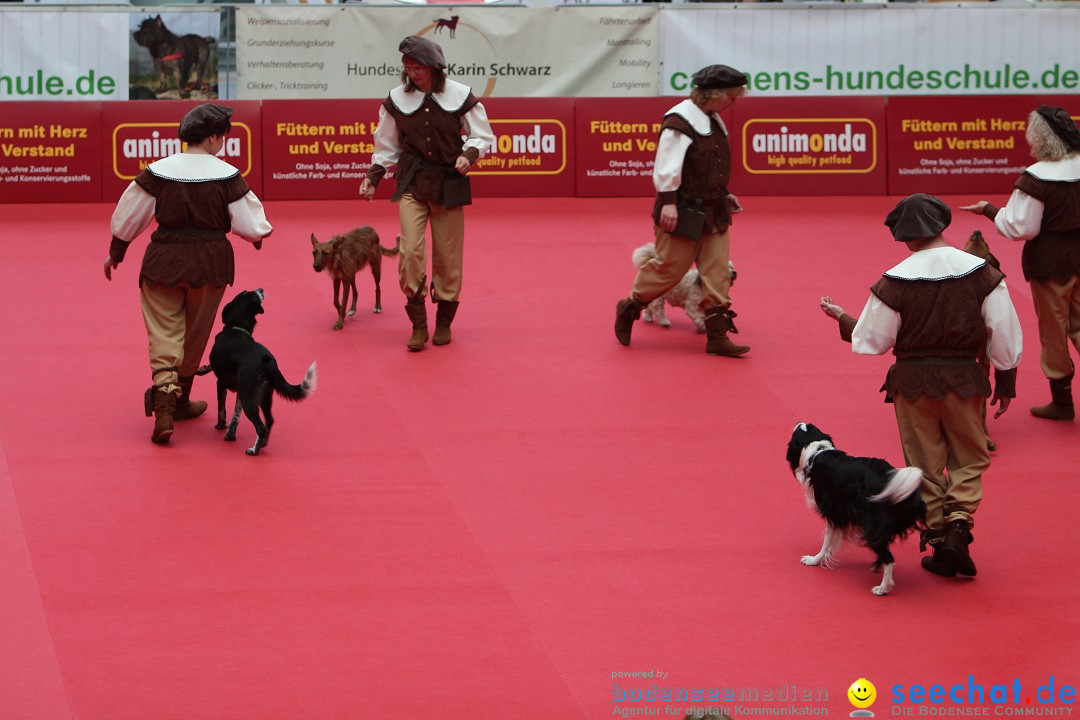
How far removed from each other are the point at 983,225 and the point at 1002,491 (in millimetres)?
7427

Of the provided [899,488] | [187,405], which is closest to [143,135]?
[187,405]

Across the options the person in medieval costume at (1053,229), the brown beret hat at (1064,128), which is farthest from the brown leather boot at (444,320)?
the brown beret hat at (1064,128)

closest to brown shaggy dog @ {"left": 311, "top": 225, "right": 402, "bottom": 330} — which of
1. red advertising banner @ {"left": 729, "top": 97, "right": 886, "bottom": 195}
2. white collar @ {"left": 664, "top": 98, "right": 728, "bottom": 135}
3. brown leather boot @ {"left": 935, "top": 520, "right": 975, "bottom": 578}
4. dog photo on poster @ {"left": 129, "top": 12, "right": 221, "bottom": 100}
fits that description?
white collar @ {"left": 664, "top": 98, "right": 728, "bottom": 135}

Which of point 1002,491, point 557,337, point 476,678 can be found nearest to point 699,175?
point 557,337

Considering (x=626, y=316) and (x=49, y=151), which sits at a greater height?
(x=49, y=151)

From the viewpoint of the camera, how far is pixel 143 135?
49.6 ft

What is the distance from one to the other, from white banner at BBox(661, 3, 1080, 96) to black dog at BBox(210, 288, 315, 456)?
9506mm

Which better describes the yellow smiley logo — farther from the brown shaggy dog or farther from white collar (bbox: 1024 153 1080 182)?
the brown shaggy dog

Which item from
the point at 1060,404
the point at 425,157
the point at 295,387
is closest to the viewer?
the point at 295,387

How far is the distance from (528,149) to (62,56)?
5238 mm

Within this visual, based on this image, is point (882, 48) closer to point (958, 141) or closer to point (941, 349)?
point (958, 141)

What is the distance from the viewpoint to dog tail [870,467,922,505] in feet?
20.0

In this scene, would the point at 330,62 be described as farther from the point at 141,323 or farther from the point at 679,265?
the point at 679,265

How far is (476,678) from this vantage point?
18.4 feet
